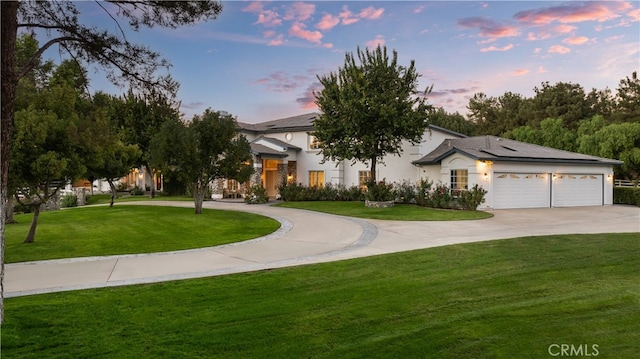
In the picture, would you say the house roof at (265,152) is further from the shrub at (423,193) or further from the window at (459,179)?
the window at (459,179)

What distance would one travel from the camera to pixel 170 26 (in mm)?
6578

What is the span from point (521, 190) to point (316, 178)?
1380 centimetres

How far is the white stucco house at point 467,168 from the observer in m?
20.5

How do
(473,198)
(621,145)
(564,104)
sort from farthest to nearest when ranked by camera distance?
(564,104) < (621,145) < (473,198)

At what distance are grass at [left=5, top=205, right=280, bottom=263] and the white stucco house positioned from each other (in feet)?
36.2

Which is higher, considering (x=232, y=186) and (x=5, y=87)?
(x=5, y=87)

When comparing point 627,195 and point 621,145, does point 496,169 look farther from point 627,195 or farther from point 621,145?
point 621,145

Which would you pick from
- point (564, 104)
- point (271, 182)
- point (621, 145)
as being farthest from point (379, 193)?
point (564, 104)

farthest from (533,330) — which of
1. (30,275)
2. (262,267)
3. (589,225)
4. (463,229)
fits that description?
(589,225)

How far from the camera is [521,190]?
829 inches

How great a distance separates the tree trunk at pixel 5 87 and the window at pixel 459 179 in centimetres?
2033

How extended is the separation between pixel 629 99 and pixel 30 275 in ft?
180

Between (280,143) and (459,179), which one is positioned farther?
(280,143)

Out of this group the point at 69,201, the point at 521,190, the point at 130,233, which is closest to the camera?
the point at 130,233
